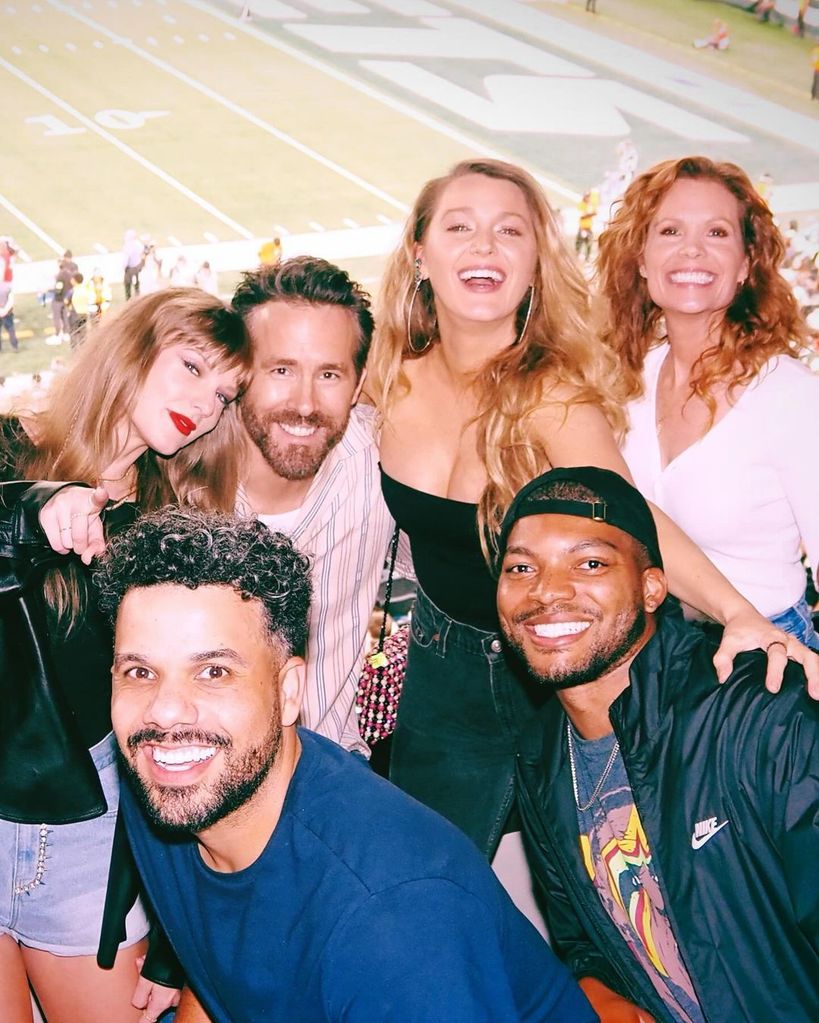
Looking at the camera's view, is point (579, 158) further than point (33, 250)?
Yes

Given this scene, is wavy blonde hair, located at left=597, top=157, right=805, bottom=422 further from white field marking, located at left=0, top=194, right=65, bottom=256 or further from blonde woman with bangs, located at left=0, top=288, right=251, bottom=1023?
white field marking, located at left=0, top=194, right=65, bottom=256

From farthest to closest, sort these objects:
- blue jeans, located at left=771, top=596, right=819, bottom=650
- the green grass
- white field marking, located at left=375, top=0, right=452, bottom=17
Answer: the green grass
white field marking, located at left=375, top=0, right=452, bottom=17
blue jeans, located at left=771, top=596, right=819, bottom=650

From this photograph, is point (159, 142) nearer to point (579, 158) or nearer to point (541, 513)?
point (579, 158)

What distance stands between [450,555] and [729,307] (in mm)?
916

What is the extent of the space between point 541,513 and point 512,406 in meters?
0.40

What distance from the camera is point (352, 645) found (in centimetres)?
254

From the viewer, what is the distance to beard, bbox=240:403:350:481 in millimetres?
2334

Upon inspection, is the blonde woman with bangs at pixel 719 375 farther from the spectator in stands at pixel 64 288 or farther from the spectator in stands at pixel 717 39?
the spectator in stands at pixel 717 39

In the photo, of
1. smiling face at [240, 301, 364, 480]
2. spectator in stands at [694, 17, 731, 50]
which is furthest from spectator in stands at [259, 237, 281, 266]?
smiling face at [240, 301, 364, 480]

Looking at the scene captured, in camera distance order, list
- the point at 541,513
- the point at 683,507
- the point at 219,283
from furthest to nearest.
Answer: the point at 219,283 → the point at 683,507 → the point at 541,513

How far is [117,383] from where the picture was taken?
2166 mm

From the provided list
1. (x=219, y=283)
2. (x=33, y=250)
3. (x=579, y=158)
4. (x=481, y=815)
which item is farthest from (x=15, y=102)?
(x=481, y=815)

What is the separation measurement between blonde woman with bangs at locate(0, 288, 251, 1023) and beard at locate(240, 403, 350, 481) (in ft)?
0.33

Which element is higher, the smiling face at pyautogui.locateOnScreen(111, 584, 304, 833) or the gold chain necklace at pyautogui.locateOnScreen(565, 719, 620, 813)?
the smiling face at pyautogui.locateOnScreen(111, 584, 304, 833)
